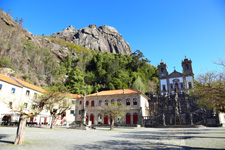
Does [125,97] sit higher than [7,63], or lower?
lower

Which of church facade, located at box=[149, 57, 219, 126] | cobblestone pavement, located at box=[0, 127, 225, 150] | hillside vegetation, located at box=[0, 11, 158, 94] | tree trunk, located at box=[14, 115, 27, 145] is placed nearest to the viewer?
cobblestone pavement, located at box=[0, 127, 225, 150]

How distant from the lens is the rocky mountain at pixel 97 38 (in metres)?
113

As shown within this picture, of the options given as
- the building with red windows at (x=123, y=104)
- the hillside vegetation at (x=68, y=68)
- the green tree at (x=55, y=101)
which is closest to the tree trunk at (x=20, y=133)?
the green tree at (x=55, y=101)

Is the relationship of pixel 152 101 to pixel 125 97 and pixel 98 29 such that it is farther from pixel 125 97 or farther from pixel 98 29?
pixel 98 29

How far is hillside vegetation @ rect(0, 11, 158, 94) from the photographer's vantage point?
153 ft

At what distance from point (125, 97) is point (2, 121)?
23972 millimetres

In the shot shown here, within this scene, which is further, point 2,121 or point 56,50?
point 56,50

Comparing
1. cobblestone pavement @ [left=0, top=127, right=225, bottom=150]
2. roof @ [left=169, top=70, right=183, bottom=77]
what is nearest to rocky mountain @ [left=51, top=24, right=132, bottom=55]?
roof @ [left=169, top=70, right=183, bottom=77]

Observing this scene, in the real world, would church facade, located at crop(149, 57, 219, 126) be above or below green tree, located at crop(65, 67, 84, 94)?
below

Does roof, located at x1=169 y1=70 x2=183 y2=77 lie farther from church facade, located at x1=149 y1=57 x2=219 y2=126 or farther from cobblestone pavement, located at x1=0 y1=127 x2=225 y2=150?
cobblestone pavement, located at x1=0 y1=127 x2=225 y2=150

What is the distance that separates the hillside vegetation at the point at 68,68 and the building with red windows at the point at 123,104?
334 inches

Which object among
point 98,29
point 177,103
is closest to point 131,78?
point 177,103

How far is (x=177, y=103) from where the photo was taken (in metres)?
33.4

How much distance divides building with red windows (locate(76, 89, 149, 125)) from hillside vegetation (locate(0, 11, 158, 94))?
334 inches
